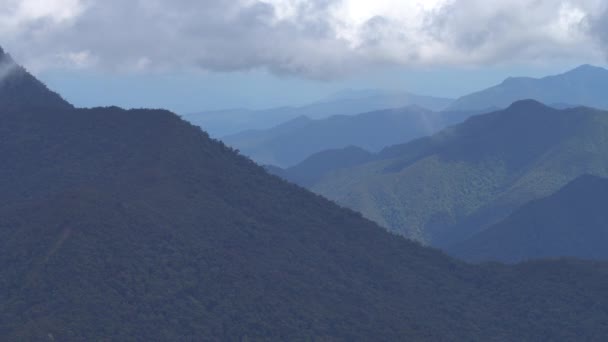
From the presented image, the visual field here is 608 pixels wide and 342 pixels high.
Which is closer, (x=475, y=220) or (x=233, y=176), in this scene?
(x=233, y=176)

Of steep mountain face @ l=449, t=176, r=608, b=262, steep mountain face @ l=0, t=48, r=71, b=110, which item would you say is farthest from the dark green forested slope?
steep mountain face @ l=449, t=176, r=608, b=262

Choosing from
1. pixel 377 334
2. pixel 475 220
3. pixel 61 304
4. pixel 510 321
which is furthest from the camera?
pixel 475 220

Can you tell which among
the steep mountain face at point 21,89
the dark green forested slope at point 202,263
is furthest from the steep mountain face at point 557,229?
the steep mountain face at point 21,89

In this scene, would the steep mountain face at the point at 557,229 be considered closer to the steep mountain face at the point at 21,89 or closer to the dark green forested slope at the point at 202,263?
the dark green forested slope at the point at 202,263

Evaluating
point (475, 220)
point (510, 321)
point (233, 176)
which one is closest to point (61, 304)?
point (233, 176)

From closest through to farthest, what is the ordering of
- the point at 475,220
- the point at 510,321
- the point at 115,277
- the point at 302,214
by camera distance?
1. the point at 115,277
2. the point at 510,321
3. the point at 302,214
4. the point at 475,220

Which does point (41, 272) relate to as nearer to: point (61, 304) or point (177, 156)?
point (61, 304)
